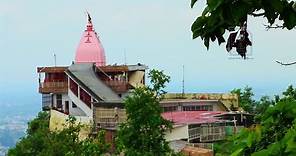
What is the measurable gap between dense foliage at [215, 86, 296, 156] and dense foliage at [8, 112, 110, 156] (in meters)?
13.4

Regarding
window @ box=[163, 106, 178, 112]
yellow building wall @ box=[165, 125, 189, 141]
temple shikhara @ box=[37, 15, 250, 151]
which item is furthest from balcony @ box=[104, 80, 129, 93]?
yellow building wall @ box=[165, 125, 189, 141]

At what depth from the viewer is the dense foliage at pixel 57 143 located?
19.2 meters

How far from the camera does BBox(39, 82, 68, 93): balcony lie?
33781 millimetres

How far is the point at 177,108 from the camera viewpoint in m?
31.0

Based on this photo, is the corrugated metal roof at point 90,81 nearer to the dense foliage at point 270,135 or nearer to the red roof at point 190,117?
the red roof at point 190,117

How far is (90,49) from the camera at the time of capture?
115 feet

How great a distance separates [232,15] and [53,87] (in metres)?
30.9

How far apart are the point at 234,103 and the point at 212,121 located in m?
8.28

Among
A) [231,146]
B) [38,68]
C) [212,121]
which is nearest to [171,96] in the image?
[38,68]

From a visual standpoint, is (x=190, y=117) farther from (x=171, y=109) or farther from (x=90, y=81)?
(x=90, y=81)

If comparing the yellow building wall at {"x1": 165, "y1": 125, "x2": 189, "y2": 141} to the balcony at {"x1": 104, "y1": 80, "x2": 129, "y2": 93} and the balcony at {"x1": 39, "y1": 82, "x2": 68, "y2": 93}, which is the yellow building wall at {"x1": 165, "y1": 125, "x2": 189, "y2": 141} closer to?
the balcony at {"x1": 104, "y1": 80, "x2": 129, "y2": 93}

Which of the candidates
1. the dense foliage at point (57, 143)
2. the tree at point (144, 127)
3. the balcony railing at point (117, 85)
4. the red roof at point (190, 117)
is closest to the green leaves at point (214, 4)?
the tree at point (144, 127)

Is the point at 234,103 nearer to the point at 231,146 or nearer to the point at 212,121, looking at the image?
the point at 212,121

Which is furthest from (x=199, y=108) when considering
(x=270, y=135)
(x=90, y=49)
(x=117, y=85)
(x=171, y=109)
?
(x=270, y=135)
